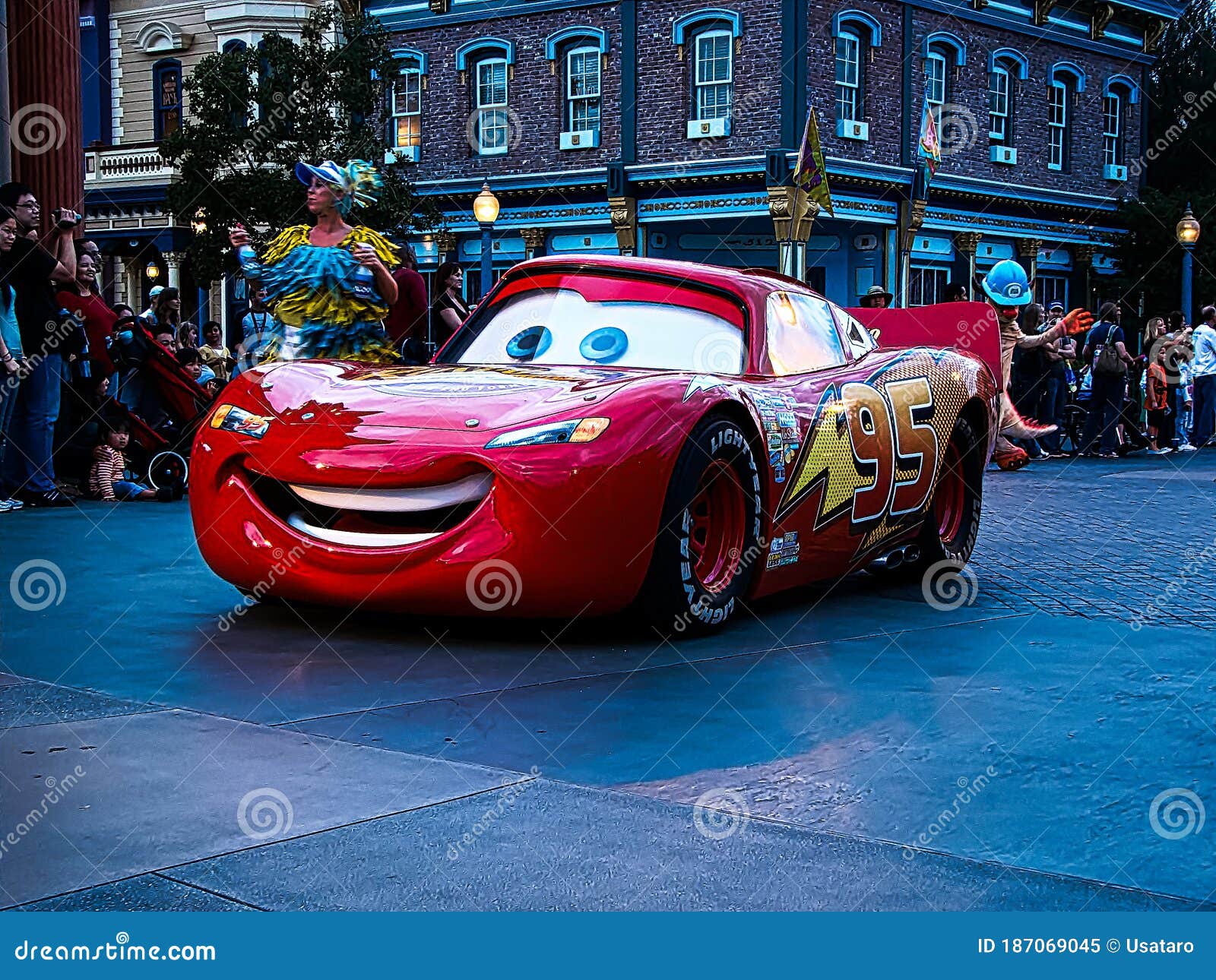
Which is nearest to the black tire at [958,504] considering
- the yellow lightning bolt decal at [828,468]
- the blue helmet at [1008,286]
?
the yellow lightning bolt decal at [828,468]

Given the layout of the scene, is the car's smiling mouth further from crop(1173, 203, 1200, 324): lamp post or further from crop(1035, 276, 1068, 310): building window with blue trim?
crop(1035, 276, 1068, 310): building window with blue trim

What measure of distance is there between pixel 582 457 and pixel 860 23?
84.2ft

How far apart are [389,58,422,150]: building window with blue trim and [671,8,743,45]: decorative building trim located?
595 cm

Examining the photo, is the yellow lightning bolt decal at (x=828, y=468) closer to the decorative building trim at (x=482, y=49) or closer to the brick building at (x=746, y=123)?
the brick building at (x=746, y=123)

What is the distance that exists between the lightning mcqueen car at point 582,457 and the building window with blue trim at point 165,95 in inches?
1176

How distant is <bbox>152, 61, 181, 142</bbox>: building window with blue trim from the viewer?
1356 inches

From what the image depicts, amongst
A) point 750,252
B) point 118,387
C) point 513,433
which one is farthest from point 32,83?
point 750,252

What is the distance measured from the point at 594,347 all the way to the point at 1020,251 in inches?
1145

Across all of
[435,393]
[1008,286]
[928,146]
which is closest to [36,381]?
[435,393]

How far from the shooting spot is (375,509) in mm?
5469

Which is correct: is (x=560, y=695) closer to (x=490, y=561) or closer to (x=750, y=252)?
(x=490, y=561)

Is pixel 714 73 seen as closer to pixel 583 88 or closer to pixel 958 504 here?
pixel 583 88

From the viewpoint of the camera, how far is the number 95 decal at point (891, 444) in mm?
6621

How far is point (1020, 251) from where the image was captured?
33688 millimetres
